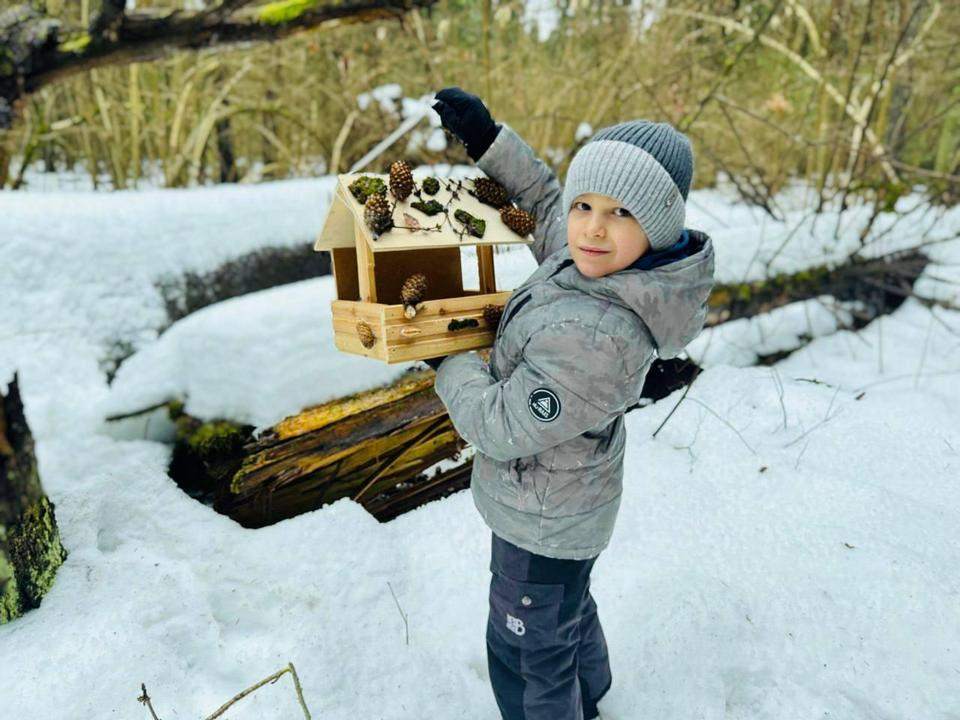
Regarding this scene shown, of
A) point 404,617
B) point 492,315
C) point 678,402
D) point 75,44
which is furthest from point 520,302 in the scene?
point 75,44

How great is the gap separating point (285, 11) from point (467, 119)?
1.92 metres

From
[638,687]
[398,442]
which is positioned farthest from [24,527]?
[638,687]

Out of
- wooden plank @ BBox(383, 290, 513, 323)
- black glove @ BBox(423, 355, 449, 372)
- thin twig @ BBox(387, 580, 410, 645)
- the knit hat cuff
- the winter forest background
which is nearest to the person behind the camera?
the knit hat cuff

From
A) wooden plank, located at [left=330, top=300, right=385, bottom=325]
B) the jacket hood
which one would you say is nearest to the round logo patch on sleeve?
the jacket hood

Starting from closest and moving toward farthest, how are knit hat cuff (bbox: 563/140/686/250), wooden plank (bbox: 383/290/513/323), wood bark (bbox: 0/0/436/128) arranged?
knit hat cuff (bbox: 563/140/686/250) → wooden plank (bbox: 383/290/513/323) → wood bark (bbox: 0/0/436/128)

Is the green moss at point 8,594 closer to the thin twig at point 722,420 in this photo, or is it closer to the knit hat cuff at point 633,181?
the knit hat cuff at point 633,181

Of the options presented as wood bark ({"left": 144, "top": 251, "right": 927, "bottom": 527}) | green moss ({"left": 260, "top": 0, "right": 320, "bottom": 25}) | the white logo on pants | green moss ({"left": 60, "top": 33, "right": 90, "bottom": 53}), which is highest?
green moss ({"left": 260, "top": 0, "right": 320, "bottom": 25})

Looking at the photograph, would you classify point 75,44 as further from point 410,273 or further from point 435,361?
point 435,361

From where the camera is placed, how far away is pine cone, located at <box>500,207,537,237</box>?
126 centimetres

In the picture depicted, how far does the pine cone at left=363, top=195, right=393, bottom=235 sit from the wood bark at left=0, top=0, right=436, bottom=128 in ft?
6.60

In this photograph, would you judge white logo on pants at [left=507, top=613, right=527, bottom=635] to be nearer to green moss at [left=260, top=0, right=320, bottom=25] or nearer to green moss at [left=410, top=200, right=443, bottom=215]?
green moss at [left=410, top=200, right=443, bottom=215]

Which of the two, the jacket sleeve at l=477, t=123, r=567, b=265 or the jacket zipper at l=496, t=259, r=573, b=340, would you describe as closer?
the jacket zipper at l=496, t=259, r=573, b=340

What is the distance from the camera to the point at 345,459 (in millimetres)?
1793

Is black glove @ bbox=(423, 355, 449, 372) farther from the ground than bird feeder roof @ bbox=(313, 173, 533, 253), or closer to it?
closer to it
